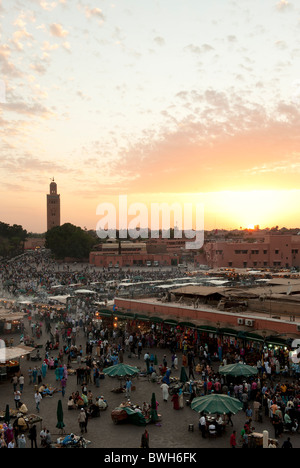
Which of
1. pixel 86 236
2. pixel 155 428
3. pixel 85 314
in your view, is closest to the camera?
pixel 155 428

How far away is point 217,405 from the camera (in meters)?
11.1

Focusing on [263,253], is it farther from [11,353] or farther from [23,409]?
[23,409]

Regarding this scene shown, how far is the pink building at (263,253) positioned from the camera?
6800 centimetres

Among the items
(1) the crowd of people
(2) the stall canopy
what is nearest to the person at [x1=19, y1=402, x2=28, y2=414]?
(1) the crowd of people

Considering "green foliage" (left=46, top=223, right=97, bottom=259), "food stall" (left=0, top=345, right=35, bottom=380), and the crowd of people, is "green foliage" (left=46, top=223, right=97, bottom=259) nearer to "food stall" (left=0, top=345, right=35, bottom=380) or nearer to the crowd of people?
the crowd of people

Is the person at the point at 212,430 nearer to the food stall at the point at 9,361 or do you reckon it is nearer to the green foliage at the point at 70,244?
the food stall at the point at 9,361

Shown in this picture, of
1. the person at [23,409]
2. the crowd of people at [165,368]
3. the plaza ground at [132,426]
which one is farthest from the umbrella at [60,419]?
the person at [23,409]

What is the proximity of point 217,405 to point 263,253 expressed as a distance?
59.6 m

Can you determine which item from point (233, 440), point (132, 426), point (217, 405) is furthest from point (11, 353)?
point (233, 440)

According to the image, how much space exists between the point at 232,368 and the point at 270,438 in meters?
3.28

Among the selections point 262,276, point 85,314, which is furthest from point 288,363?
point 262,276

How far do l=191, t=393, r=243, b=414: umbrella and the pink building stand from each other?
58.5m

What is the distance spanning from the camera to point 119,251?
8219 centimetres
